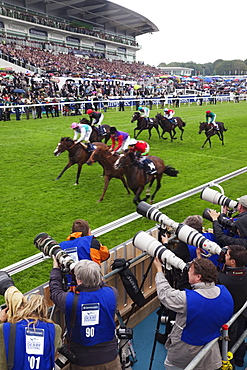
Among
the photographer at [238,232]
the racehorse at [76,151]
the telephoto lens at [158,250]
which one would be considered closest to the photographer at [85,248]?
the telephoto lens at [158,250]

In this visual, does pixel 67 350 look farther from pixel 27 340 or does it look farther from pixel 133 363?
pixel 133 363

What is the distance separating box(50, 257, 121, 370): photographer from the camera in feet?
8.05

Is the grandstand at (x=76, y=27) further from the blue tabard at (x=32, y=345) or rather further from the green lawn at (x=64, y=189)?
the blue tabard at (x=32, y=345)

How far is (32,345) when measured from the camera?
2086mm

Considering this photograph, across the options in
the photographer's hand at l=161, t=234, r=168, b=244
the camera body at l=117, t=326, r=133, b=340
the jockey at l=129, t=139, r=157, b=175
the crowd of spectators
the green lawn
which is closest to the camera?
the camera body at l=117, t=326, r=133, b=340

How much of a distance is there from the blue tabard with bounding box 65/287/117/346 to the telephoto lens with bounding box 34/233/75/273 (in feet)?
0.97

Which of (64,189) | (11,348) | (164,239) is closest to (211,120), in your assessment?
(64,189)

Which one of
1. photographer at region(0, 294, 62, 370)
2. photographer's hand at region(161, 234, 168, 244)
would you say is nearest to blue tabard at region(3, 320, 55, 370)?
photographer at region(0, 294, 62, 370)

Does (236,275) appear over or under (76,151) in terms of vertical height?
under

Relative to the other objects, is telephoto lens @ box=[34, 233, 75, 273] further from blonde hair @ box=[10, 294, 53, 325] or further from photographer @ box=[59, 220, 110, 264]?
blonde hair @ box=[10, 294, 53, 325]

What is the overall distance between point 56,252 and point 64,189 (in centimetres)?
609

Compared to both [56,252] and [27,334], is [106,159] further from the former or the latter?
[27,334]

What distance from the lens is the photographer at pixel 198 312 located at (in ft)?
8.11

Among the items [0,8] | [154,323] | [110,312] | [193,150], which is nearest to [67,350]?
[110,312]
